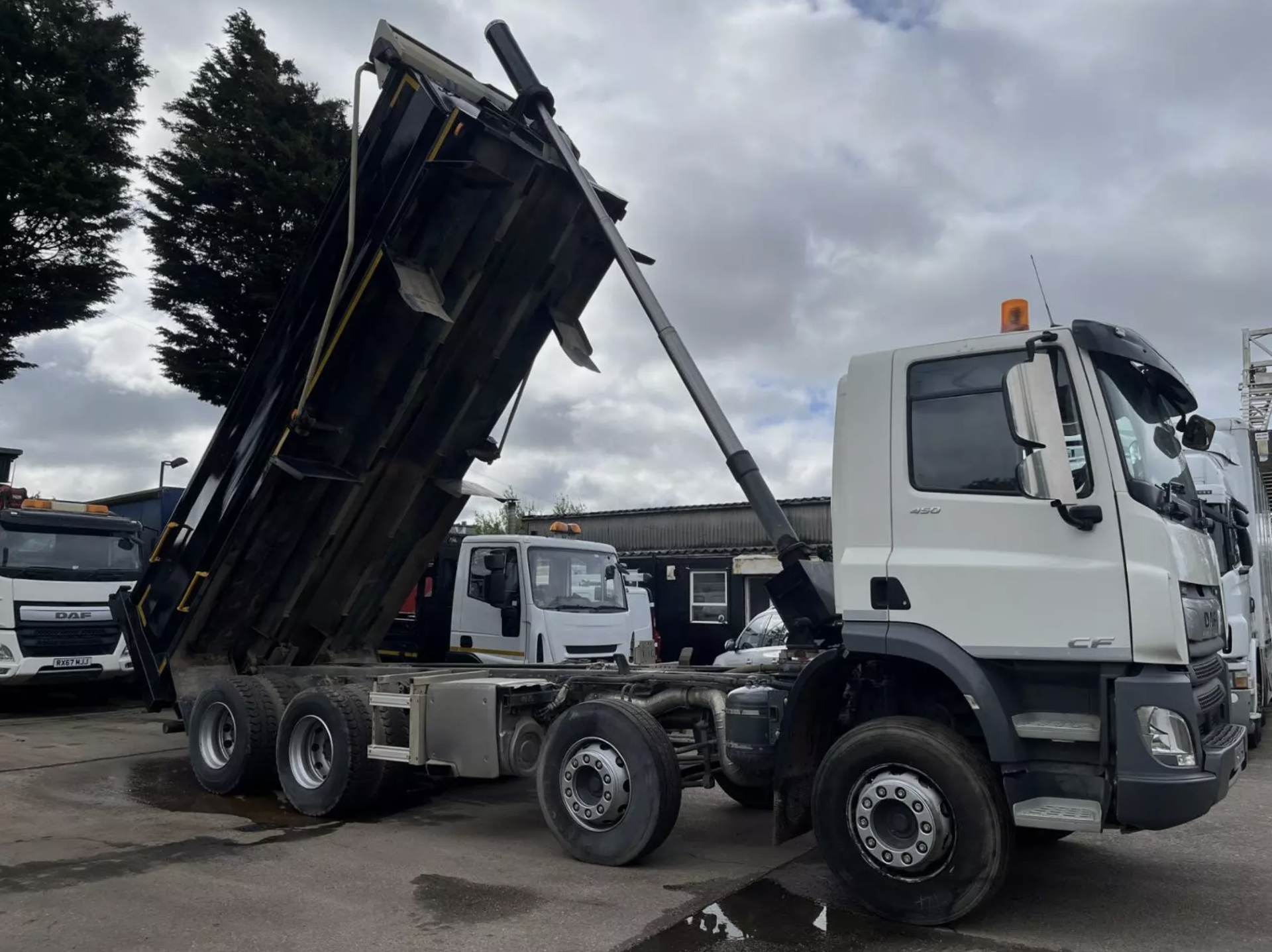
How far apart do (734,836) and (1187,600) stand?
10.7 ft

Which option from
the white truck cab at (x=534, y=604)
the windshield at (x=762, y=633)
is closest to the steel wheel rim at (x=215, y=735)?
the white truck cab at (x=534, y=604)

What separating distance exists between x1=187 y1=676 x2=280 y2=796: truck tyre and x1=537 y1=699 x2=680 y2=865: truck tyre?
8.39 ft

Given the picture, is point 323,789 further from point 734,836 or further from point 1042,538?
point 1042,538

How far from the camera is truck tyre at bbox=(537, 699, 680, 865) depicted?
5.31 metres

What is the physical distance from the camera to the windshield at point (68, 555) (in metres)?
11.7

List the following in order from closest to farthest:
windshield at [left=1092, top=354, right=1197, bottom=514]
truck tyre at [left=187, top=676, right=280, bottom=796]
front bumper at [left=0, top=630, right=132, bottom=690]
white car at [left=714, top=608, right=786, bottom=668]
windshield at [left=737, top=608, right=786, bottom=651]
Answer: windshield at [left=1092, top=354, right=1197, bottom=514], truck tyre at [left=187, top=676, right=280, bottom=796], front bumper at [left=0, top=630, right=132, bottom=690], white car at [left=714, top=608, right=786, bottom=668], windshield at [left=737, top=608, right=786, bottom=651]

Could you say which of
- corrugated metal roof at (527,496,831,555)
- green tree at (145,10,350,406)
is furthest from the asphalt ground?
corrugated metal roof at (527,496,831,555)

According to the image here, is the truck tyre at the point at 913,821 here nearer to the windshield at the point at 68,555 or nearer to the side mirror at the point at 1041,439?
the side mirror at the point at 1041,439

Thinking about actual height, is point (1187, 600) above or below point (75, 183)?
below

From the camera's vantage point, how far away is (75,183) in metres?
14.9

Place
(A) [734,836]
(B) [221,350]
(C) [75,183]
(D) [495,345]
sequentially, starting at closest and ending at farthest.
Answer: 1. (A) [734,836]
2. (D) [495,345]
3. (C) [75,183]
4. (B) [221,350]

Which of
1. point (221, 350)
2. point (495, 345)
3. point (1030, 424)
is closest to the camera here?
point (1030, 424)

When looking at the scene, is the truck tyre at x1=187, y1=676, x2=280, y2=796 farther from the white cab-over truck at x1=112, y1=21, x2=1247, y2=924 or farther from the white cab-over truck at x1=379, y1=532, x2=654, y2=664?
the white cab-over truck at x1=379, y1=532, x2=654, y2=664

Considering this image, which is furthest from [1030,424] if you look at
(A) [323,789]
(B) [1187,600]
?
(A) [323,789]
